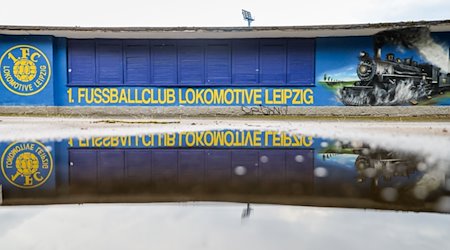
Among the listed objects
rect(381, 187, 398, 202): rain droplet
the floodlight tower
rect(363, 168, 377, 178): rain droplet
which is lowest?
rect(381, 187, 398, 202): rain droplet

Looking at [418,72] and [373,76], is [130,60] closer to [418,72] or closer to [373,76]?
[373,76]

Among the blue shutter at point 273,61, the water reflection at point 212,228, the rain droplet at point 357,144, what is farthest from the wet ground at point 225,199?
the blue shutter at point 273,61

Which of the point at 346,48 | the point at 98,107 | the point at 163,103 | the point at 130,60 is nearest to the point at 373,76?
the point at 346,48

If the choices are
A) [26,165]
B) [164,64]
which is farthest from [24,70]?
[26,165]

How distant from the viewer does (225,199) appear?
9.16 feet

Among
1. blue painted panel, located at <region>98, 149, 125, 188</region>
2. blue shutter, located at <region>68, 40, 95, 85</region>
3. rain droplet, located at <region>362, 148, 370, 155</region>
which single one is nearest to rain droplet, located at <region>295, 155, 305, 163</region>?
rain droplet, located at <region>362, 148, 370, 155</region>

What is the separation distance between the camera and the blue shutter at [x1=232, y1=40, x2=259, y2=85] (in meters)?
18.1

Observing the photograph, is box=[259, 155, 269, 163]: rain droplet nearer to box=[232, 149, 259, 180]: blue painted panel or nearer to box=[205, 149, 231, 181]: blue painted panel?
box=[232, 149, 259, 180]: blue painted panel

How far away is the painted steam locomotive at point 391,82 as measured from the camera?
1723cm

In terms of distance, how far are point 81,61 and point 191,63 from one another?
16.9 ft

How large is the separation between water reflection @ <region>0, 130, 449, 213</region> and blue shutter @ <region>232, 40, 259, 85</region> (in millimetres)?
12278

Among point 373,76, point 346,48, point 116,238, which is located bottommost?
point 116,238

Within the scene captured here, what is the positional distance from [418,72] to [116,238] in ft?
59.1

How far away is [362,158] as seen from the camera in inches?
189
